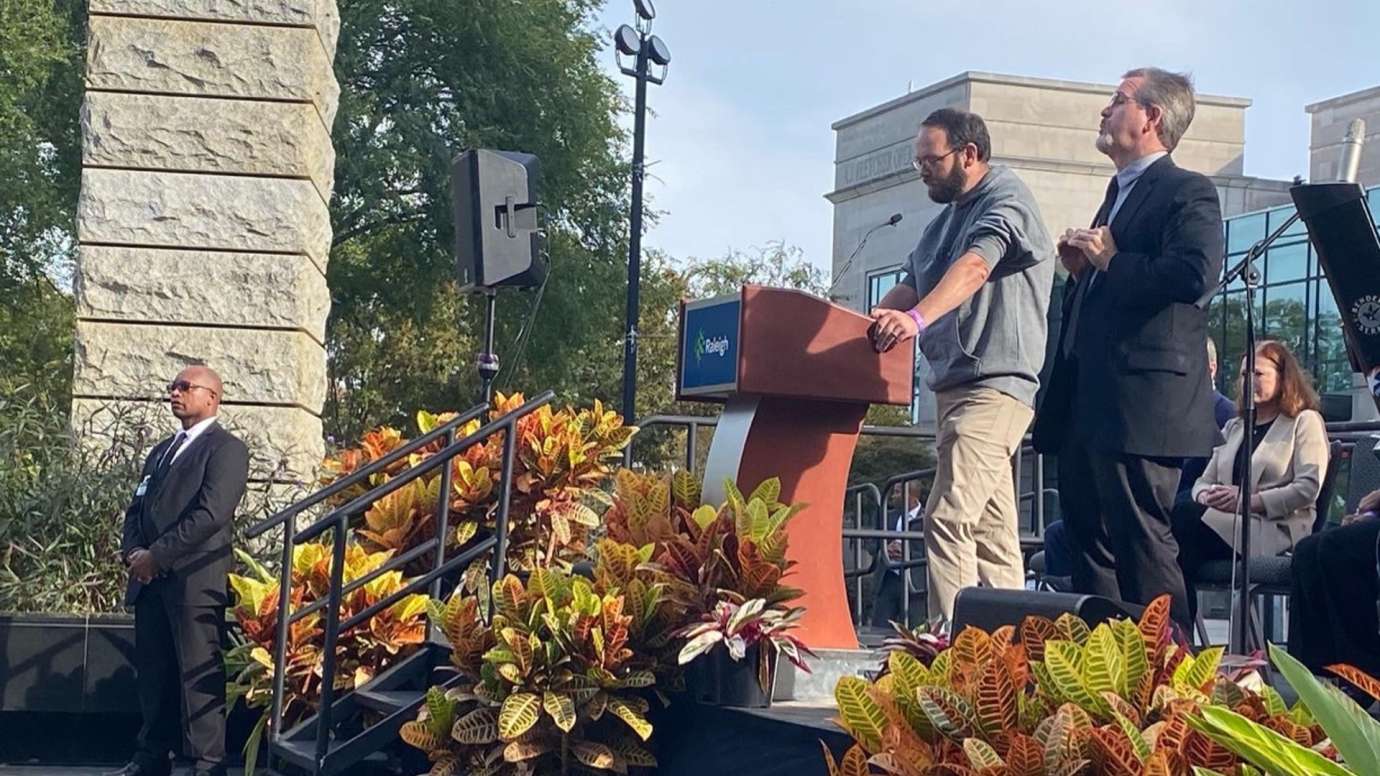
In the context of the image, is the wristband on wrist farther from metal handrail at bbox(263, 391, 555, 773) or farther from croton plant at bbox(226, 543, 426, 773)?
croton plant at bbox(226, 543, 426, 773)

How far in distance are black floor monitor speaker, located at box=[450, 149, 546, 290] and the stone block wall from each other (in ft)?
3.09

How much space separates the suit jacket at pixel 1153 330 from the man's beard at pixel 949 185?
2.15ft

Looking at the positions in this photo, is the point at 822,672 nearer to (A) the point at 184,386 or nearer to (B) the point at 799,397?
(B) the point at 799,397

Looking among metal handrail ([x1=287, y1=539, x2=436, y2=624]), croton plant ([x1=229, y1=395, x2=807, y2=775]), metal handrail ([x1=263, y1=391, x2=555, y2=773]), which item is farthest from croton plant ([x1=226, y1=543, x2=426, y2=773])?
croton plant ([x1=229, y1=395, x2=807, y2=775])

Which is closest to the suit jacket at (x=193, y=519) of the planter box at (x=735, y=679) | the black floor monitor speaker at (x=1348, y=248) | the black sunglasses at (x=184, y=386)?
the black sunglasses at (x=184, y=386)

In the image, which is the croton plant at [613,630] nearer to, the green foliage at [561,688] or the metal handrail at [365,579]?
the green foliage at [561,688]

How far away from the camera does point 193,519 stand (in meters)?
7.32

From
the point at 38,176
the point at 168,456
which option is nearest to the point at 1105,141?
the point at 168,456

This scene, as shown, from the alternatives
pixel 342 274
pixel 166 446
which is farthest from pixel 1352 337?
pixel 342 274

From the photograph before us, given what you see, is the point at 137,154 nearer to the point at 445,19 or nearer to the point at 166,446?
the point at 166,446

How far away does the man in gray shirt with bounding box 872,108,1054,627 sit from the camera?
5211 millimetres

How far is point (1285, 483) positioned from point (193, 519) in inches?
176

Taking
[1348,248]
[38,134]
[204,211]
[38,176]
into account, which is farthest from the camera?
[38,134]

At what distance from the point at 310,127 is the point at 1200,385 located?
585 centimetres
